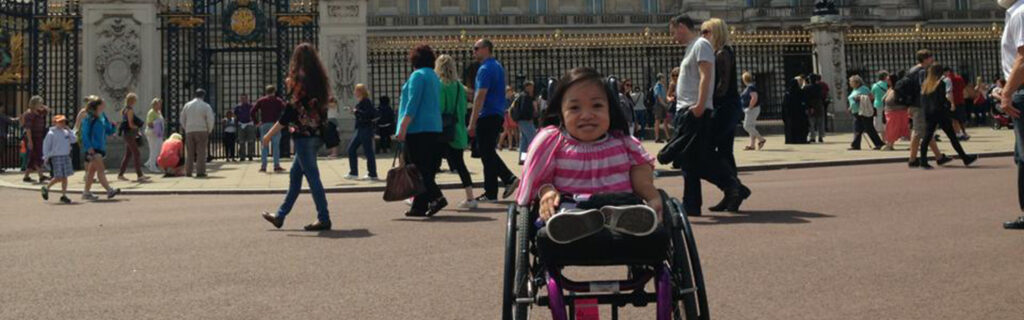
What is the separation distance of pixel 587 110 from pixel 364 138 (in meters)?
11.3

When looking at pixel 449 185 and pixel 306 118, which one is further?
pixel 449 185

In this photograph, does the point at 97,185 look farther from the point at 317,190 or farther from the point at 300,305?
the point at 300,305

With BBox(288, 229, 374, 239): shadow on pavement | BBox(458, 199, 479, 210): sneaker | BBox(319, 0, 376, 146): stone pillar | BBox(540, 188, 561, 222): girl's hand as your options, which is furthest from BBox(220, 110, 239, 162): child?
BBox(540, 188, 561, 222): girl's hand

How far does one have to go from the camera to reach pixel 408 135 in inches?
364

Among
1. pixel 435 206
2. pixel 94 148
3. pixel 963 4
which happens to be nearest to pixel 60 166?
pixel 94 148

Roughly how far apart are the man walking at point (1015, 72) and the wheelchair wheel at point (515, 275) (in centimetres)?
506

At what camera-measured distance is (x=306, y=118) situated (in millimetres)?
8273

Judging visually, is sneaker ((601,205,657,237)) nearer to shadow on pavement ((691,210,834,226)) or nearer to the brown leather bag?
shadow on pavement ((691,210,834,226))

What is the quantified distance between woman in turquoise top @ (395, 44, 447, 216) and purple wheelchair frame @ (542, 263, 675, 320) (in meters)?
5.72

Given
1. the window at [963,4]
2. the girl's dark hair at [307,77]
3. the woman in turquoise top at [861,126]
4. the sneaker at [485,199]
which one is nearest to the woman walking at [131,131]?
the sneaker at [485,199]

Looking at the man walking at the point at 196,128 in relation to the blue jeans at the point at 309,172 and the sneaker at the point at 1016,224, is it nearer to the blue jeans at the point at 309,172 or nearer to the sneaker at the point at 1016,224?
the blue jeans at the point at 309,172

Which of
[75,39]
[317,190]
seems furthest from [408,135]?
[75,39]

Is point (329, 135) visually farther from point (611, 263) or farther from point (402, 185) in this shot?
point (611, 263)

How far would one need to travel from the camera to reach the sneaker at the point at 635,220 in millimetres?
3248
